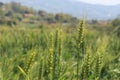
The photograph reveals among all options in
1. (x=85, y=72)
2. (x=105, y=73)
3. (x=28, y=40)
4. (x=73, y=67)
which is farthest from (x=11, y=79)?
(x=28, y=40)

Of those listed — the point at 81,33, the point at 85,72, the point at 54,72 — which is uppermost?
the point at 81,33

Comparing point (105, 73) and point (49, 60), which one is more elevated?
point (49, 60)

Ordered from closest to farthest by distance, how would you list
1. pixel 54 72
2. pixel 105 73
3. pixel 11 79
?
pixel 54 72 < pixel 11 79 < pixel 105 73

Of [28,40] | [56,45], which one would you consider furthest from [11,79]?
[28,40]

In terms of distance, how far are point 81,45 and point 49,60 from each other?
28 centimetres

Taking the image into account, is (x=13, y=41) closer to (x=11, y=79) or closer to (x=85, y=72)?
(x=11, y=79)

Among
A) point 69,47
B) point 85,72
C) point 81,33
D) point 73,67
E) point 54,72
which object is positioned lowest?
point 69,47

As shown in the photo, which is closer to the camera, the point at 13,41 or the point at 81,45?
the point at 81,45

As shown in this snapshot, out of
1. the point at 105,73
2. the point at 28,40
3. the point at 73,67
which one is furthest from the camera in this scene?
the point at 28,40

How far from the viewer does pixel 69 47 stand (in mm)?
7559

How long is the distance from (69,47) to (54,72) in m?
4.77

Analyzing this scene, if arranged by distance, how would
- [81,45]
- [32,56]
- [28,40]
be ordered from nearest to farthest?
[32,56]
[81,45]
[28,40]

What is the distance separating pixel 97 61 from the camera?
2.33m

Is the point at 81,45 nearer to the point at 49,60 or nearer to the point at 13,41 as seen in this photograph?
the point at 49,60
